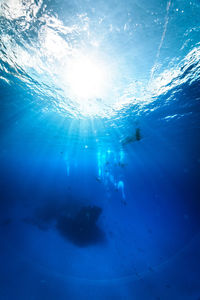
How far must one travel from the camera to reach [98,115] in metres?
15.5

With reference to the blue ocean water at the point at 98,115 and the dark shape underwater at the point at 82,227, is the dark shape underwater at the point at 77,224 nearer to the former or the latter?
the dark shape underwater at the point at 82,227

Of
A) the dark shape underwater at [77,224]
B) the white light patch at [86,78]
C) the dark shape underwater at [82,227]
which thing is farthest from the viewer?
the dark shape underwater at [77,224]

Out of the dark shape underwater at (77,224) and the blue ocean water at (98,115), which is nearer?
the blue ocean water at (98,115)

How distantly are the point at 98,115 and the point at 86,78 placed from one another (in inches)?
234

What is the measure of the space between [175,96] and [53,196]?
27.2 meters

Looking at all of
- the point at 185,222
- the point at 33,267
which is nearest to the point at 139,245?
the point at 185,222

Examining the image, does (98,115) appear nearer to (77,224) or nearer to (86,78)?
(86,78)

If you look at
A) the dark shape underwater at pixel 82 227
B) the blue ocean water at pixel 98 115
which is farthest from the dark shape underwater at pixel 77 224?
the blue ocean water at pixel 98 115

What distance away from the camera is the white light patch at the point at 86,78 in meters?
8.30

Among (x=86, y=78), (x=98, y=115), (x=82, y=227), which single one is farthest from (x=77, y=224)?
(x=86, y=78)

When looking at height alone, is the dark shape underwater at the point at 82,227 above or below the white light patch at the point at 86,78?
below

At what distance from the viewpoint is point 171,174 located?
50812 millimetres

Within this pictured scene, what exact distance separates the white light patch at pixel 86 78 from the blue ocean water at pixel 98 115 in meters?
0.08

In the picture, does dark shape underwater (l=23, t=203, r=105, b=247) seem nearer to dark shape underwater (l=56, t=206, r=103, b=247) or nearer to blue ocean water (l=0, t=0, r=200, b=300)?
dark shape underwater (l=56, t=206, r=103, b=247)
